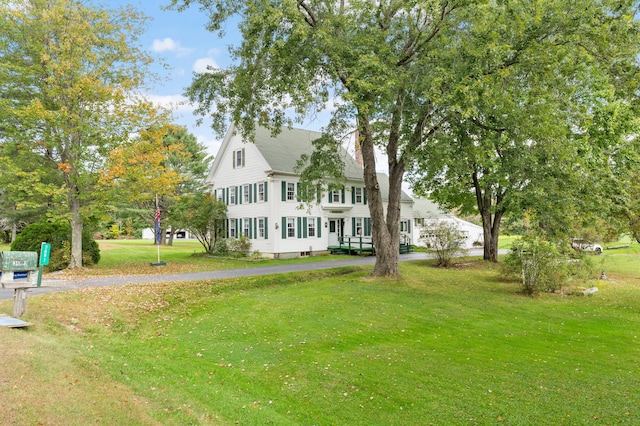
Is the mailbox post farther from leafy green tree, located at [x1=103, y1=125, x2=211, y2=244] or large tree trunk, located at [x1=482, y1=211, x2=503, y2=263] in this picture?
large tree trunk, located at [x1=482, y1=211, x2=503, y2=263]

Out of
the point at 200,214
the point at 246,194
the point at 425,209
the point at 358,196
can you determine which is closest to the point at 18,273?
the point at 200,214

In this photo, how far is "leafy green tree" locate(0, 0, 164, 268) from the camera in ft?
51.6

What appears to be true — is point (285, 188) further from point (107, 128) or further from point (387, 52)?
point (387, 52)

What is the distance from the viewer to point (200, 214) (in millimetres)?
24234

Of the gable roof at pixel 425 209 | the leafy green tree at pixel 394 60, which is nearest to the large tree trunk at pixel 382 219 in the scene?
the leafy green tree at pixel 394 60

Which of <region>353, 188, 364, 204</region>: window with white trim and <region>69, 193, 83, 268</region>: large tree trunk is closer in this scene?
<region>69, 193, 83, 268</region>: large tree trunk

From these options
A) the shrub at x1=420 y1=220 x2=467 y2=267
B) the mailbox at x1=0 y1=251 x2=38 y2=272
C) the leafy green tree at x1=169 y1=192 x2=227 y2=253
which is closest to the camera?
the mailbox at x1=0 y1=251 x2=38 y2=272

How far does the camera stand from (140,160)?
682 inches

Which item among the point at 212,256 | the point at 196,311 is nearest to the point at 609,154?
the point at 196,311

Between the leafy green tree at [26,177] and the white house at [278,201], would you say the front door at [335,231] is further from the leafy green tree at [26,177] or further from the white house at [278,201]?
the leafy green tree at [26,177]

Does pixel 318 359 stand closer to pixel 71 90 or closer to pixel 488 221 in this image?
pixel 71 90

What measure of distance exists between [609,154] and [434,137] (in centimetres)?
465

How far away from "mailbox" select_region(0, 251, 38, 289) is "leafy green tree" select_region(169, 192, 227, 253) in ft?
55.9

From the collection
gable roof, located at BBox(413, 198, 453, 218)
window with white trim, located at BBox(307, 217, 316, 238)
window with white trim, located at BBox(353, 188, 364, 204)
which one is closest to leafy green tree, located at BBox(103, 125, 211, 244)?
window with white trim, located at BBox(307, 217, 316, 238)
